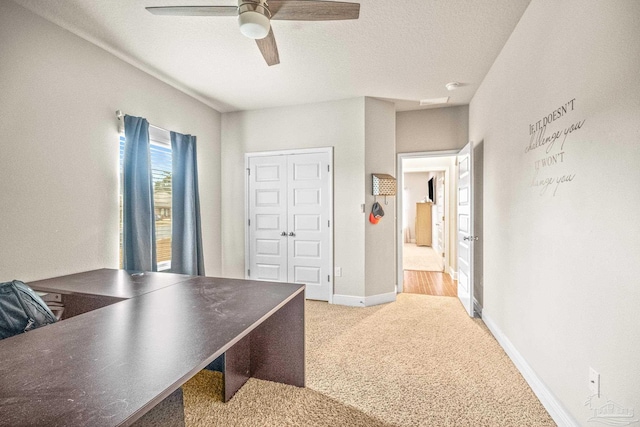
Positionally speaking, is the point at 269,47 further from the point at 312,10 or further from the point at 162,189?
the point at 162,189

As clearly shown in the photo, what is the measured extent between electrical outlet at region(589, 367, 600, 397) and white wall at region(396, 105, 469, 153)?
10.8ft

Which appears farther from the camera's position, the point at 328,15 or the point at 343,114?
the point at 343,114

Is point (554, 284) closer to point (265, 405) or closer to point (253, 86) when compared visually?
point (265, 405)

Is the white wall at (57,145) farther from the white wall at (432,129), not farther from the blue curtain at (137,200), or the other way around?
the white wall at (432,129)

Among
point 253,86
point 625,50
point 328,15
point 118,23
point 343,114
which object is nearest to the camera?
point 625,50

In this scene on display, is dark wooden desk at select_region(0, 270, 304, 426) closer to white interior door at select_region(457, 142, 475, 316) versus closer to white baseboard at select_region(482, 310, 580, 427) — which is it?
white baseboard at select_region(482, 310, 580, 427)

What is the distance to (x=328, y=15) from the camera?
1.71 meters

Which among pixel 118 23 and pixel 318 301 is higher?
pixel 118 23

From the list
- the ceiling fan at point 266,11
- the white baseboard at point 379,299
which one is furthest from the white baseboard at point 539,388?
the ceiling fan at point 266,11

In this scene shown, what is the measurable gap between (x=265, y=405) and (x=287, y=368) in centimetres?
26

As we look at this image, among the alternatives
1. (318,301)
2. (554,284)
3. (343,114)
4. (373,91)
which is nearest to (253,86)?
(343,114)

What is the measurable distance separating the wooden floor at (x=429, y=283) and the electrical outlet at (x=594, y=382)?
9.30ft

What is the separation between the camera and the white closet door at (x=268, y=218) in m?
4.15

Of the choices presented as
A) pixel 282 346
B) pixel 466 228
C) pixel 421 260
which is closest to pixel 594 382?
pixel 282 346
